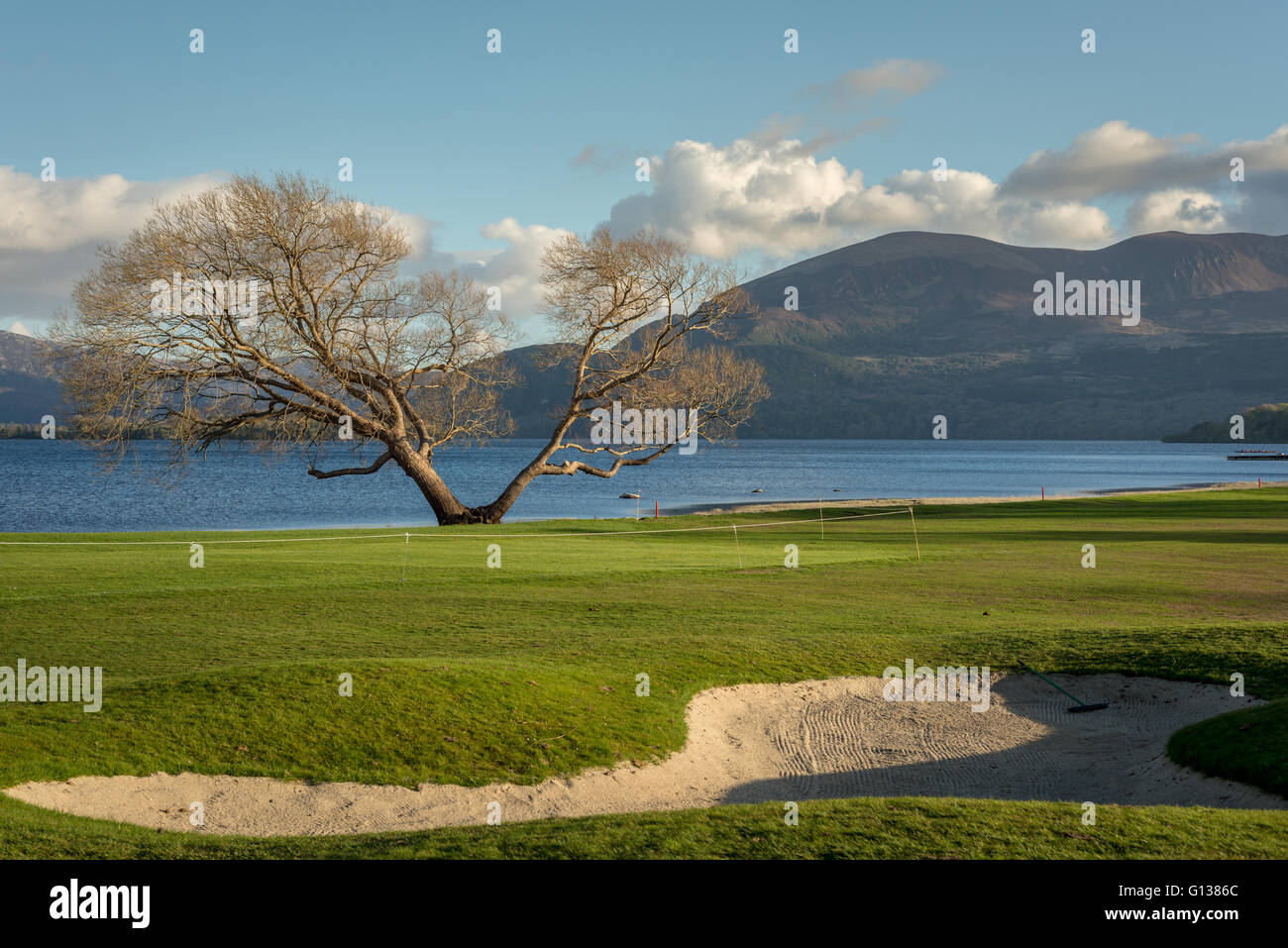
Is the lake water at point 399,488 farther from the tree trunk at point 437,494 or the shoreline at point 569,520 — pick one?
the shoreline at point 569,520

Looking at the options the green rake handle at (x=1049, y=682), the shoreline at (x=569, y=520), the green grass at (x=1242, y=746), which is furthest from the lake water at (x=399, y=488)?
the green grass at (x=1242, y=746)

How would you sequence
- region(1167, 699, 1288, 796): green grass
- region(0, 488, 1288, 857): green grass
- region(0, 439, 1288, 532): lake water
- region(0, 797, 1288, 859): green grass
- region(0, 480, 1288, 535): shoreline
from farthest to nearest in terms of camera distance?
region(0, 439, 1288, 532): lake water < region(0, 480, 1288, 535): shoreline < region(1167, 699, 1288, 796): green grass < region(0, 488, 1288, 857): green grass < region(0, 797, 1288, 859): green grass

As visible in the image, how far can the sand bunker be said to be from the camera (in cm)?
931

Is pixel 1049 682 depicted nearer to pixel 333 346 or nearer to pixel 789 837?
pixel 789 837

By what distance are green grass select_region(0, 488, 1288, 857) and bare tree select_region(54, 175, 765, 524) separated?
9010 mm

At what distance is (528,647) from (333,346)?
86.9ft

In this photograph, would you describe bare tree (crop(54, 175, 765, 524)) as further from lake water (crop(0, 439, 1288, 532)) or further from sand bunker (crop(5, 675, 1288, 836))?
sand bunker (crop(5, 675, 1288, 836))

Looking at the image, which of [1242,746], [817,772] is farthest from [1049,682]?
[817,772]

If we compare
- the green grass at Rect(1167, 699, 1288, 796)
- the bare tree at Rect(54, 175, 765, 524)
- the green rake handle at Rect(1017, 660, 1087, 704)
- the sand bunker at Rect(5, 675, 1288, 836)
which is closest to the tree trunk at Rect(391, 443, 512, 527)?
the bare tree at Rect(54, 175, 765, 524)

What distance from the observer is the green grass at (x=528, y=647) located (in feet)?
25.9
